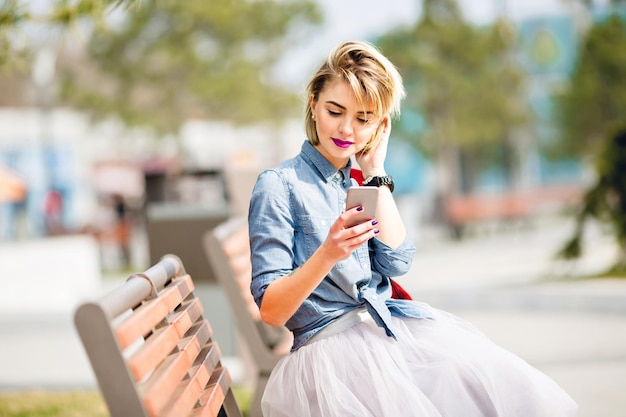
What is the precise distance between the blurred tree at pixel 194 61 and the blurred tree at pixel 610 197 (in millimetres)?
27265

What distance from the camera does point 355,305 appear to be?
2666 millimetres

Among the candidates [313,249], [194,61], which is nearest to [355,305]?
[313,249]

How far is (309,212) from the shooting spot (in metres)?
2.59

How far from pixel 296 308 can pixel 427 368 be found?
0.36 m

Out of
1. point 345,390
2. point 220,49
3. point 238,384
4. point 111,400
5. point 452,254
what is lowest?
point 452,254

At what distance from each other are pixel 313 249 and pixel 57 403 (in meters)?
4.00

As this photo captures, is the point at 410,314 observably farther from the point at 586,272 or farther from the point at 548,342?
the point at 586,272

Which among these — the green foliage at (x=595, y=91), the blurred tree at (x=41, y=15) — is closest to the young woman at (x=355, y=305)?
the blurred tree at (x=41, y=15)

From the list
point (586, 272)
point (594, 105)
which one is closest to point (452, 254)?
point (586, 272)

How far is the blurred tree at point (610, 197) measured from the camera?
11.0 meters

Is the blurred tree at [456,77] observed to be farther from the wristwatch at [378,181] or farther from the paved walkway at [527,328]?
the wristwatch at [378,181]

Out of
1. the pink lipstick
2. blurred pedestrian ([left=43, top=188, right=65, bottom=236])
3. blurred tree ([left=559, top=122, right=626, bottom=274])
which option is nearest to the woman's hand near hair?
A: the pink lipstick

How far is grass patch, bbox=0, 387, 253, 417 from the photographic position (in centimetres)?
572

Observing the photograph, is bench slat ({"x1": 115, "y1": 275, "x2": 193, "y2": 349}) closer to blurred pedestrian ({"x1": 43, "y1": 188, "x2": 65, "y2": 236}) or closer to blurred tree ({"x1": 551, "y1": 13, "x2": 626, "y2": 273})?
blurred tree ({"x1": 551, "y1": 13, "x2": 626, "y2": 273})
